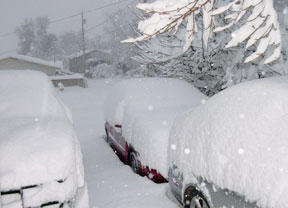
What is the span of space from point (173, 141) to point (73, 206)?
1480 mm

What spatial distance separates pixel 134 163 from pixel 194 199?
2110 millimetres

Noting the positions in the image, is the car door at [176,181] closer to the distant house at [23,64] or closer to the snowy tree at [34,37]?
the distant house at [23,64]

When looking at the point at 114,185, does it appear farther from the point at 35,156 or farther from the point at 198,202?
the point at 35,156

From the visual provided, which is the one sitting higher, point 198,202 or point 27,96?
point 27,96

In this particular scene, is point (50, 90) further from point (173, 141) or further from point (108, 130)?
point (108, 130)

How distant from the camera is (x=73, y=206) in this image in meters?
3.56

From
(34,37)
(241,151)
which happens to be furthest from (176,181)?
(34,37)

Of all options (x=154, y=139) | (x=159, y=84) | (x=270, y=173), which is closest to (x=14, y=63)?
(x=159, y=84)

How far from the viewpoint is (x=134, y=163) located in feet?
18.9

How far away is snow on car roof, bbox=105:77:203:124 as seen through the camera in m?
6.67

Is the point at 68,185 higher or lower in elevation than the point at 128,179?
higher

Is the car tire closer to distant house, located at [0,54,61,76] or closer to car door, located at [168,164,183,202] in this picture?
car door, located at [168,164,183,202]

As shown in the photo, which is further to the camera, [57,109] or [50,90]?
[50,90]

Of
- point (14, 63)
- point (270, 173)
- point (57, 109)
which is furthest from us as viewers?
point (14, 63)
